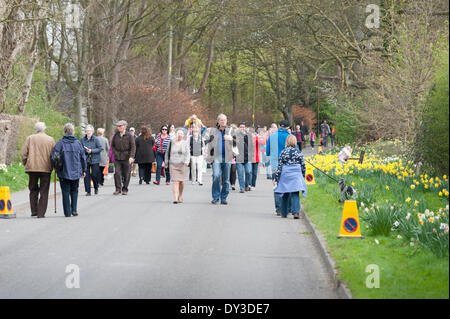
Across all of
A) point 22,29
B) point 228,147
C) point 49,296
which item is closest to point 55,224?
point 228,147

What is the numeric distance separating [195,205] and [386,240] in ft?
23.1

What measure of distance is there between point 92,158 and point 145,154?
3671 millimetres

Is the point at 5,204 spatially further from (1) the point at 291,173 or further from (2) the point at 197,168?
(2) the point at 197,168

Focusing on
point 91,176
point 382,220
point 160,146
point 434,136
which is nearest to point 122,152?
point 91,176

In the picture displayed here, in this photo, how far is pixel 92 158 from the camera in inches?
759

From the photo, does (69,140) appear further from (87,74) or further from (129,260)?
(87,74)

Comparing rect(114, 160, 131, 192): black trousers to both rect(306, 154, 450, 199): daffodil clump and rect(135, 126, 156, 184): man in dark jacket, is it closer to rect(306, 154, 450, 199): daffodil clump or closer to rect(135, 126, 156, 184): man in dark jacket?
rect(135, 126, 156, 184): man in dark jacket

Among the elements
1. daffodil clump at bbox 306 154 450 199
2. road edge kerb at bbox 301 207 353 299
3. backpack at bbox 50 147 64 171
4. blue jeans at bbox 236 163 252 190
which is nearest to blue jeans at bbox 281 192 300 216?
road edge kerb at bbox 301 207 353 299

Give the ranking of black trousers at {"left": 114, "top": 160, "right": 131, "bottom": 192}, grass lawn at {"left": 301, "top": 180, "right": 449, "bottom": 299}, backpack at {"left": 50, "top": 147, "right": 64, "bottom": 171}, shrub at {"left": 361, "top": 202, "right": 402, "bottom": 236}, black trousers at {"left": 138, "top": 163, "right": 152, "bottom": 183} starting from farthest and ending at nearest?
black trousers at {"left": 138, "top": 163, "right": 152, "bottom": 183}
black trousers at {"left": 114, "top": 160, "right": 131, "bottom": 192}
backpack at {"left": 50, "top": 147, "right": 64, "bottom": 171}
shrub at {"left": 361, "top": 202, "right": 402, "bottom": 236}
grass lawn at {"left": 301, "top": 180, "right": 449, "bottom": 299}

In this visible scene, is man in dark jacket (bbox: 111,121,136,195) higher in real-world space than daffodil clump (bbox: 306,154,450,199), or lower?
higher

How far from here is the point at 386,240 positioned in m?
10.0

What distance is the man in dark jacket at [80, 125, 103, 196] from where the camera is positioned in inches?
750

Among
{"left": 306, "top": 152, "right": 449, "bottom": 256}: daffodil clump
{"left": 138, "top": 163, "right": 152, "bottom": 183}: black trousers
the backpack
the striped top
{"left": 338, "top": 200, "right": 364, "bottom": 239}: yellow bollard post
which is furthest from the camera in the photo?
{"left": 138, "top": 163, "right": 152, "bottom": 183}: black trousers
